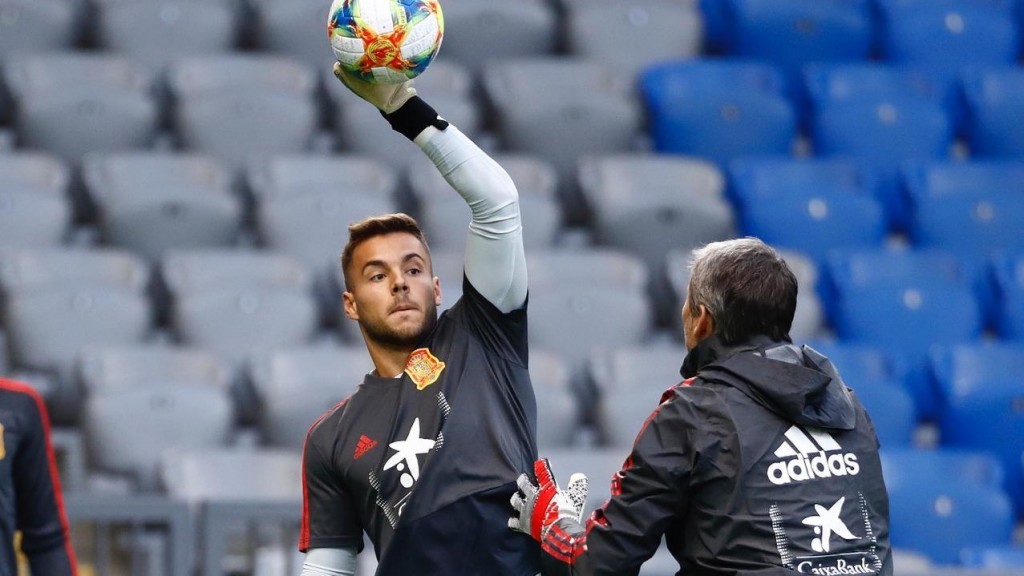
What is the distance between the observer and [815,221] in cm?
775

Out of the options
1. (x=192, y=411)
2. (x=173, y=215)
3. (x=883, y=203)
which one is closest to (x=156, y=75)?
(x=173, y=215)

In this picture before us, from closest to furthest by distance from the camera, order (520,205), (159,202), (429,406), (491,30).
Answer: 1. (429,406)
2. (159,202)
3. (520,205)
4. (491,30)

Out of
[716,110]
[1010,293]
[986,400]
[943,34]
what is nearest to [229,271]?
[716,110]

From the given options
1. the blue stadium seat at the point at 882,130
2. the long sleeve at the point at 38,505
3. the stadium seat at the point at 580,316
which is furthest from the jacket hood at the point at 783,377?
the blue stadium seat at the point at 882,130

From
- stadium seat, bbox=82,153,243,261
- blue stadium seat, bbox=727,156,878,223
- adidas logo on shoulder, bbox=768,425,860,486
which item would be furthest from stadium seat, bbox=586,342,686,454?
adidas logo on shoulder, bbox=768,425,860,486

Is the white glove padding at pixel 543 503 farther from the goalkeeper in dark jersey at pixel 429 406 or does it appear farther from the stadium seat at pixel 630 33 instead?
the stadium seat at pixel 630 33

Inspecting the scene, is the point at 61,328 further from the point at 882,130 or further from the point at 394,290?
the point at 882,130

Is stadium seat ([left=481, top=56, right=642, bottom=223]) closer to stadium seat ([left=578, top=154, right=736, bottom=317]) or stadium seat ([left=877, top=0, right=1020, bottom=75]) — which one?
stadium seat ([left=578, top=154, right=736, bottom=317])

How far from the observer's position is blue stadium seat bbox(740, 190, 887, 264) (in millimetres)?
7668

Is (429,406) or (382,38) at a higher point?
(382,38)

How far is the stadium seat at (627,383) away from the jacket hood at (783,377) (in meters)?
3.27

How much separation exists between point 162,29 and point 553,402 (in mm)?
3198

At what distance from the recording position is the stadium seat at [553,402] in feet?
20.7

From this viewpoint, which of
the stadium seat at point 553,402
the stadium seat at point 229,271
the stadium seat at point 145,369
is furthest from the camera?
the stadium seat at point 229,271
